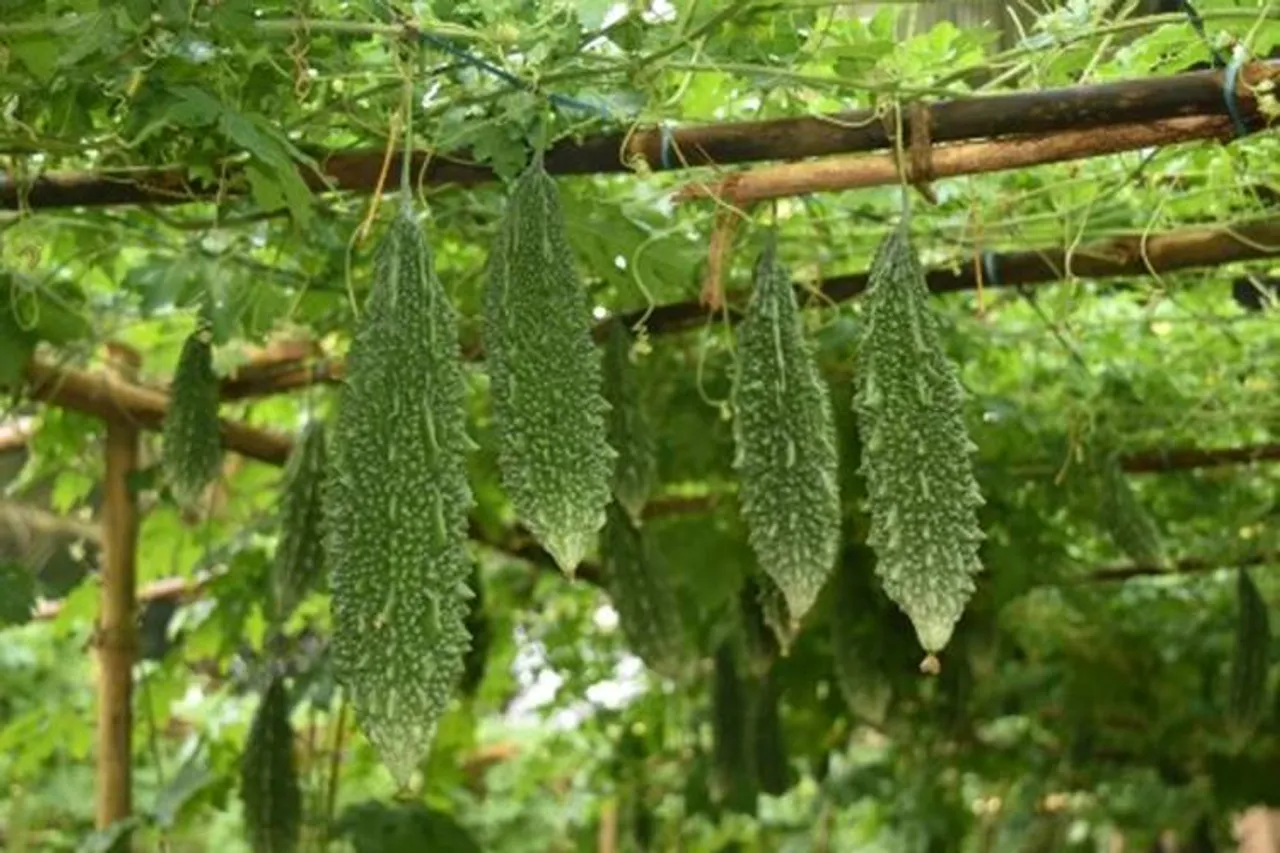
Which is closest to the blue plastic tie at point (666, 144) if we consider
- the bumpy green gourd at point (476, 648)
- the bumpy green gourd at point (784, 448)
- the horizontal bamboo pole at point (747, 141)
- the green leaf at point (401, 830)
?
the horizontal bamboo pole at point (747, 141)

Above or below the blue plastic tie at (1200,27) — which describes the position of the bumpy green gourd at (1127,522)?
below

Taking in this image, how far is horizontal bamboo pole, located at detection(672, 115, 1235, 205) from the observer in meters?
2.71

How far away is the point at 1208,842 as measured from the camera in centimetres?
852

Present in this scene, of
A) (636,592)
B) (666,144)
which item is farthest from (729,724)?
(666,144)

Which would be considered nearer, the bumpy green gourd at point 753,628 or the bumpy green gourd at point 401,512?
the bumpy green gourd at point 401,512

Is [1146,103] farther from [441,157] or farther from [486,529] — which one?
[486,529]

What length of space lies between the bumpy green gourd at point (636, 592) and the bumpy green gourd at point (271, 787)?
32.3 inches

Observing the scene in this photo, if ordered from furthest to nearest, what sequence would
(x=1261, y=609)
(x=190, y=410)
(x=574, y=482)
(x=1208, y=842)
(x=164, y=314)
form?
1. (x=1208, y=842)
2. (x=1261, y=609)
3. (x=164, y=314)
4. (x=190, y=410)
5. (x=574, y=482)

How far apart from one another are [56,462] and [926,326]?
332 cm

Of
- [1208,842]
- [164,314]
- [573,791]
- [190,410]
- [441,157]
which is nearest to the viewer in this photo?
[441,157]

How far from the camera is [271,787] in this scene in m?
4.32

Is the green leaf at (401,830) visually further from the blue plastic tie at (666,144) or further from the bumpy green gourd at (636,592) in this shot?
the blue plastic tie at (666,144)

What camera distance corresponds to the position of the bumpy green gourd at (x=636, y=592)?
4051 millimetres

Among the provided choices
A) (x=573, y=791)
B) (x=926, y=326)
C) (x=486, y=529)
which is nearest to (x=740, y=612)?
(x=486, y=529)
